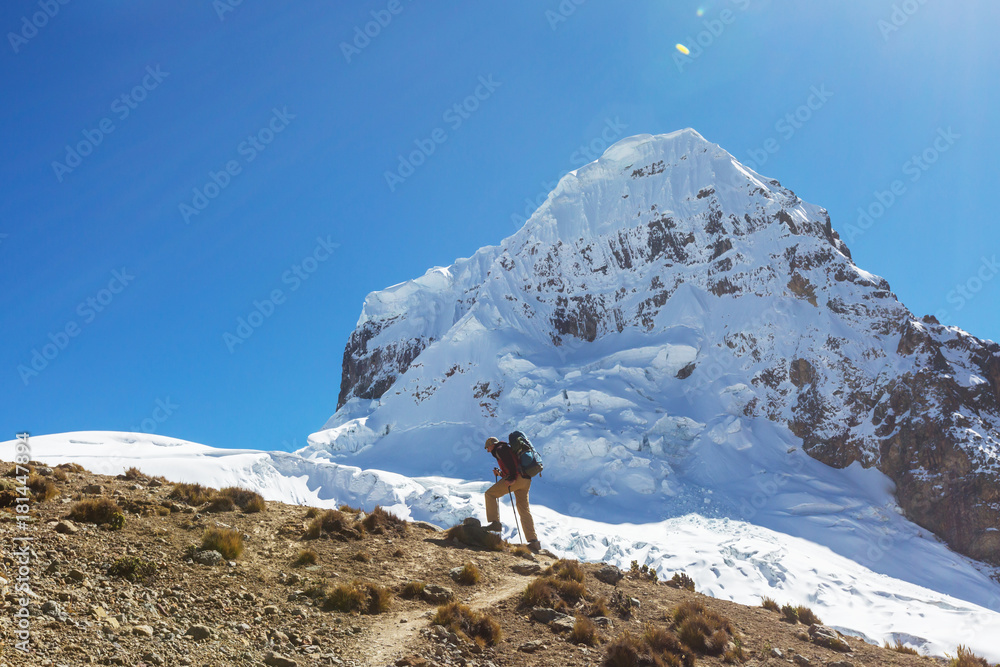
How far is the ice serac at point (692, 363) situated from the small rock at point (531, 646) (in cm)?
4876

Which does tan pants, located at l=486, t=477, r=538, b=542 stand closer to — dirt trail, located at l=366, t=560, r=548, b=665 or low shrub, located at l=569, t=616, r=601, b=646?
dirt trail, located at l=366, t=560, r=548, b=665

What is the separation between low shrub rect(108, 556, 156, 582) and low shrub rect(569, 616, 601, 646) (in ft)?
16.3

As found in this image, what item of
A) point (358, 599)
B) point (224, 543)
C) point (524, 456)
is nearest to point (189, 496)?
point (224, 543)

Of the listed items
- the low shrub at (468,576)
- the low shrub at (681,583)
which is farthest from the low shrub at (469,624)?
the low shrub at (681,583)

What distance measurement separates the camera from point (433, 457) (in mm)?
68375

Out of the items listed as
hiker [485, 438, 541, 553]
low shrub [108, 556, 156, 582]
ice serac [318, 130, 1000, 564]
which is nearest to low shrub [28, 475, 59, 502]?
low shrub [108, 556, 156, 582]

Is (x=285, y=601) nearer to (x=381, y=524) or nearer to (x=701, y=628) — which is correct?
(x=381, y=524)

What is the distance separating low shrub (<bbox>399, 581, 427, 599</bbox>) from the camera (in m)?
7.52

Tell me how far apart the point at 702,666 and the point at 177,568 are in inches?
254

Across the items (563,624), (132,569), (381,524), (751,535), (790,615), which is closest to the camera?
(132,569)

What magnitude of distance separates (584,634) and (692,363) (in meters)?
67.3

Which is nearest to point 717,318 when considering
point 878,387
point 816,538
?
point 878,387

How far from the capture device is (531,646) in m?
6.74

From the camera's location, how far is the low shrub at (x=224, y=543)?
7172mm
